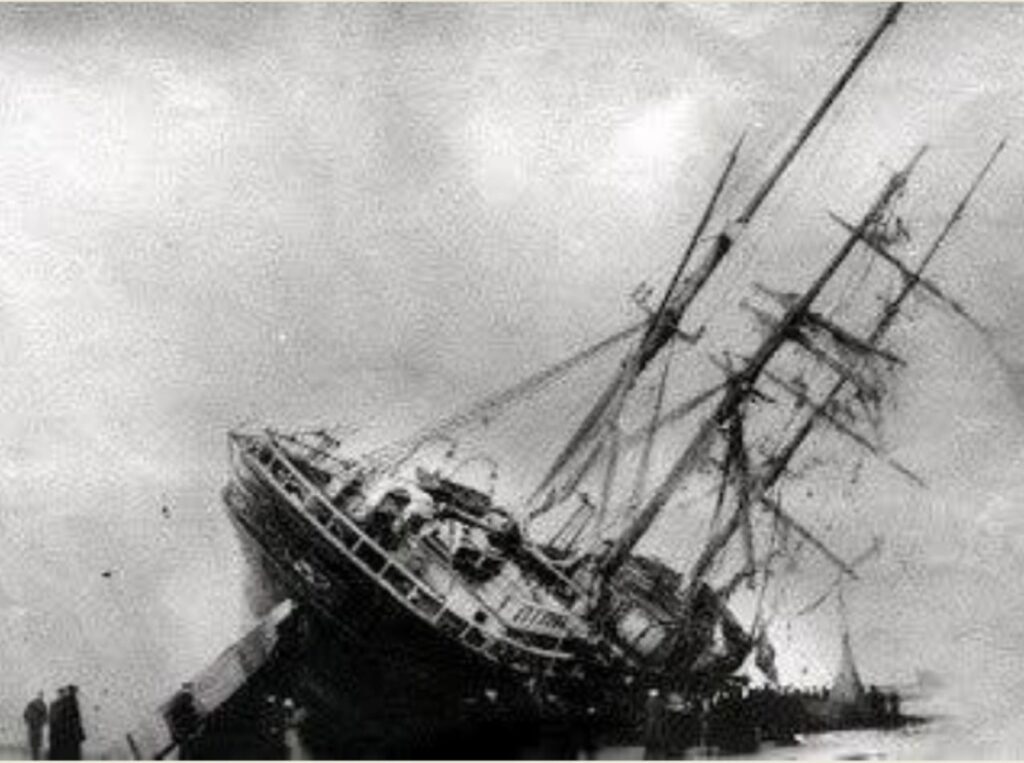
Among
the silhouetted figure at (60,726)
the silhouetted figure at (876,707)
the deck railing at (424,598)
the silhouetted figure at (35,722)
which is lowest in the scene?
the silhouetted figure at (60,726)

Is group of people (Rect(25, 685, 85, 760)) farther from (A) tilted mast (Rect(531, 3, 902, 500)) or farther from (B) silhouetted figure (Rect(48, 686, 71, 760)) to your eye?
(A) tilted mast (Rect(531, 3, 902, 500))

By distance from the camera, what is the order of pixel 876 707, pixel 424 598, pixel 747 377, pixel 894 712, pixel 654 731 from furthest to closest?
pixel 894 712
pixel 876 707
pixel 747 377
pixel 654 731
pixel 424 598

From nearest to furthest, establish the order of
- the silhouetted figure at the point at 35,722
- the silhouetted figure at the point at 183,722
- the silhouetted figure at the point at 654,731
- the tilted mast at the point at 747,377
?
the silhouetted figure at the point at 183,722 → the silhouetted figure at the point at 654,731 → the silhouetted figure at the point at 35,722 → the tilted mast at the point at 747,377

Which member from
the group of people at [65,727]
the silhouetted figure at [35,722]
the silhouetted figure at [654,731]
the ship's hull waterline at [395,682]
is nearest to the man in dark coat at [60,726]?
the group of people at [65,727]

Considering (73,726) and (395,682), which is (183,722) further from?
(395,682)

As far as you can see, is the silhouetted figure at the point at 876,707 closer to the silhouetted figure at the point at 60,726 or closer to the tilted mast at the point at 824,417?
the tilted mast at the point at 824,417

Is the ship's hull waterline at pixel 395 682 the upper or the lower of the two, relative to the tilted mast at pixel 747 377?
lower

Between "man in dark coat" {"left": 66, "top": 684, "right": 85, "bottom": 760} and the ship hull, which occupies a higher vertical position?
the ship hull

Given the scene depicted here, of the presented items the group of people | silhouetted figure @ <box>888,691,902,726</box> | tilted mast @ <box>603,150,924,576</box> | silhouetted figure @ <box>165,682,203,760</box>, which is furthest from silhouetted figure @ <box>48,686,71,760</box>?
silhouetted figure @ <box>888,691,902,726</box>

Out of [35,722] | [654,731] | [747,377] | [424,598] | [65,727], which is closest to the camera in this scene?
Answer: [65,727]

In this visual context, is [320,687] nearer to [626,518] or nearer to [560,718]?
[560,718]

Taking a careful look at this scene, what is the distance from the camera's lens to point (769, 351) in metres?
30.9

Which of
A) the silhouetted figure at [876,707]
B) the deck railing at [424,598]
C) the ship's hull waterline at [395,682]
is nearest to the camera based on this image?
the deck railing at [424,598]

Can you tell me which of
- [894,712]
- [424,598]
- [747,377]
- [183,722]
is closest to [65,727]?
[183,722]
